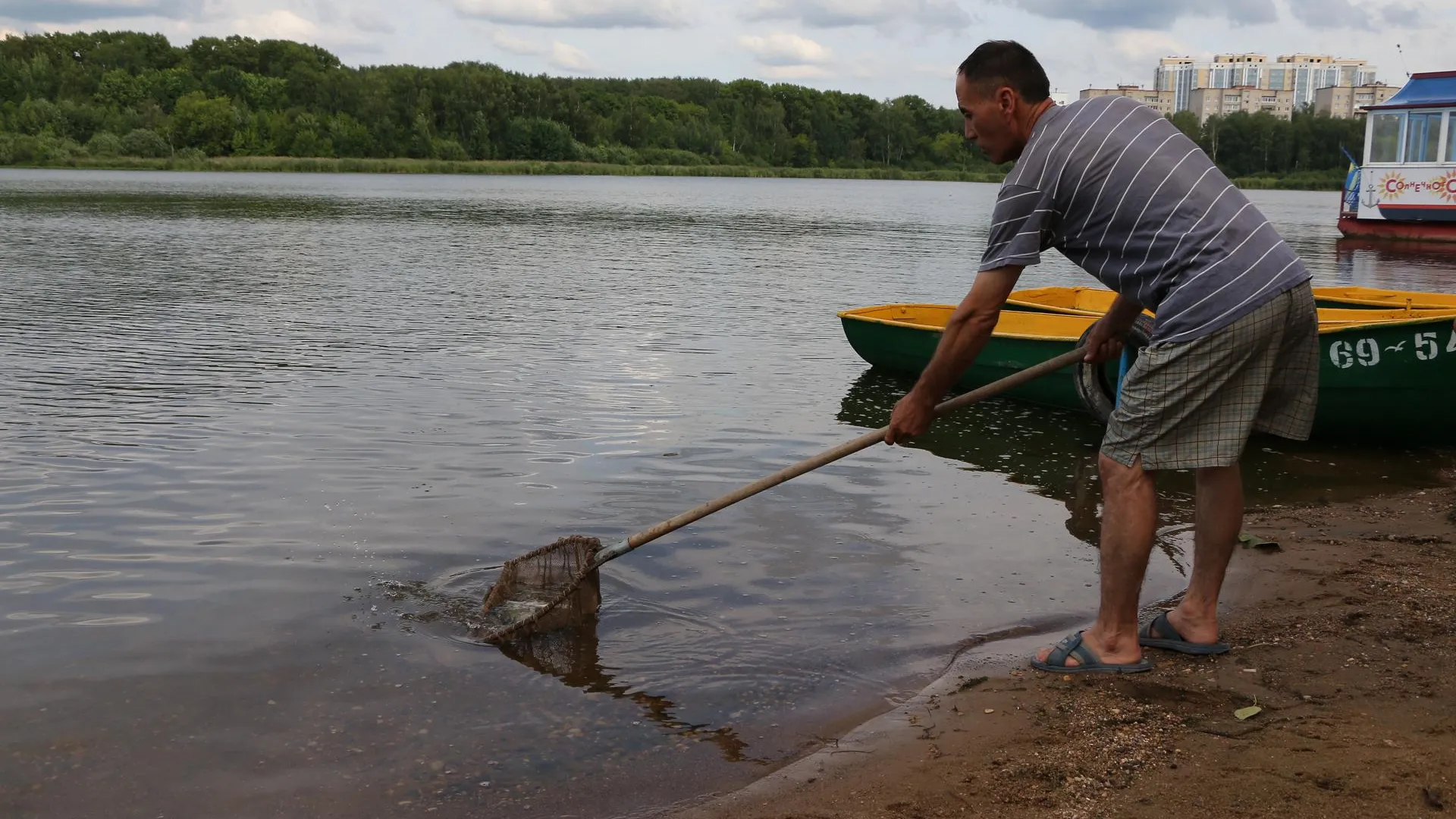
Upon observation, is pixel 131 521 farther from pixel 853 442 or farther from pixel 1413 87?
pixel 1413 87

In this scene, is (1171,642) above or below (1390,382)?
below

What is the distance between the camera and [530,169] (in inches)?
4198

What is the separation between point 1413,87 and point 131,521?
1228 inches

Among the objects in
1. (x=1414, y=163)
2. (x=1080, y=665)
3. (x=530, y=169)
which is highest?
(x=530, y=169)

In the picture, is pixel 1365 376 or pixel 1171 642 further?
pixel 1365 376

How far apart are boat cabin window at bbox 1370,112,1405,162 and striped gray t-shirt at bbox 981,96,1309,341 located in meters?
29.9

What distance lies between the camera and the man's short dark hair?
13.5 ft

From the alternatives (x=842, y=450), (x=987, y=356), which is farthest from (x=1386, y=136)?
(x=842, y=450)

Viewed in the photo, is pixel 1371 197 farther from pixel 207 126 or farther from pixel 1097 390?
pixel 207 126

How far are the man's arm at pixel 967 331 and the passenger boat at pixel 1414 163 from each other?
2964cm

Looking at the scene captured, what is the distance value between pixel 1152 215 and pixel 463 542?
417 cm

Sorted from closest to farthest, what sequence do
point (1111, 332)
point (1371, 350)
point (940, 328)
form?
point (1111, 332) → point (1371, 350) → point (940, 328)

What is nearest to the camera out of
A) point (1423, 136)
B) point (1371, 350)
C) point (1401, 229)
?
point (1371, 350)

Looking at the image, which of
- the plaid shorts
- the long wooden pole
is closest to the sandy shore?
the plaid shorts
